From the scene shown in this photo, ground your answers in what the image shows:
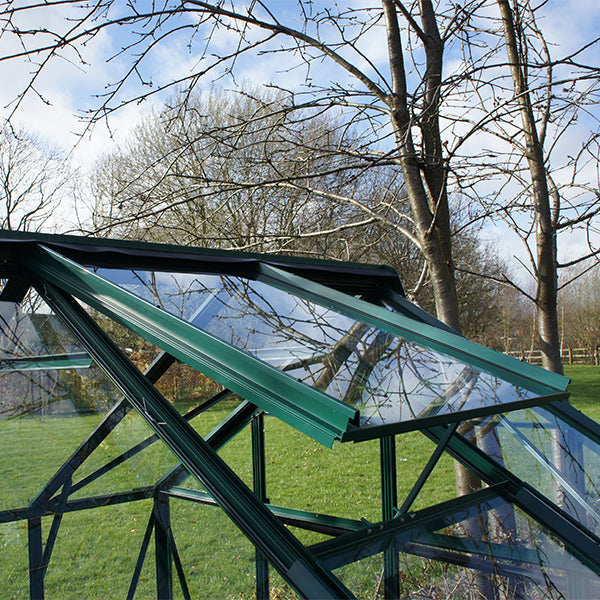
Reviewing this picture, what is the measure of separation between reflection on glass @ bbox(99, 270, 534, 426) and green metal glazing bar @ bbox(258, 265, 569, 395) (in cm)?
3

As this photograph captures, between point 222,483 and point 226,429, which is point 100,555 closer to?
point 222,483

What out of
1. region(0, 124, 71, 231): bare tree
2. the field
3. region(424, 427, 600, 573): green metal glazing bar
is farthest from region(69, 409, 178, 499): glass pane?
region(0, 124, 71, 231): bare tree

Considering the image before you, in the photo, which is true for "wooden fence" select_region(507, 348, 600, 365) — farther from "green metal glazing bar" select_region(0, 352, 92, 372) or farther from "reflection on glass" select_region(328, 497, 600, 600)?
"green metal glazing bar" select_region(0, 352, 92, 372)

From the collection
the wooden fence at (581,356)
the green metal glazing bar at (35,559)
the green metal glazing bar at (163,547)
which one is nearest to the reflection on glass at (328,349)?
the green metal glazing bar at (163,547)

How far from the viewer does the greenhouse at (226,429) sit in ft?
A: 4.11

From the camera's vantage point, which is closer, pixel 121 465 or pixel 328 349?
pixel 121 465

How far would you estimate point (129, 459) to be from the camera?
1701mm

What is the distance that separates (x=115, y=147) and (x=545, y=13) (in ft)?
35.2

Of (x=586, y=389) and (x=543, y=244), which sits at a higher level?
(x=543, y=244)

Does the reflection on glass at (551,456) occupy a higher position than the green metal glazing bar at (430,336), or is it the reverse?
the green metal glazing bar at (430,336)

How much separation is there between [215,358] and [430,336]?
0.93 meters

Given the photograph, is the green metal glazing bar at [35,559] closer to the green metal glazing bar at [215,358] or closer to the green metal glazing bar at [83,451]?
the green metal glazing bar at [83,451]

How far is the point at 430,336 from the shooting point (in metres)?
1.90

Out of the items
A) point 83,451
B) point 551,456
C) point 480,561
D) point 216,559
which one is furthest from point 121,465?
point 551,456
